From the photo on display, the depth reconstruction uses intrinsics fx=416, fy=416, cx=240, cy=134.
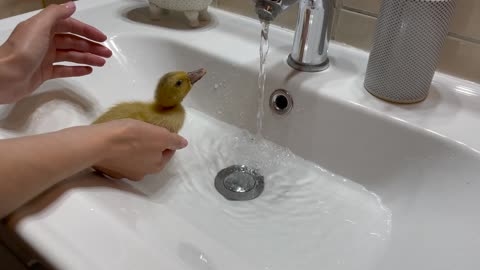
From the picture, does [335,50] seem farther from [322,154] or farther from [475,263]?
[475,263]

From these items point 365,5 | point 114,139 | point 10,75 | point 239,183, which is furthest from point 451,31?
point 10,75

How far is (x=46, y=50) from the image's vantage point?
0.54 m

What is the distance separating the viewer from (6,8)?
0.91 metres

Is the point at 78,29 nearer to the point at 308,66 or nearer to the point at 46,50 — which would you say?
the point at 46,50

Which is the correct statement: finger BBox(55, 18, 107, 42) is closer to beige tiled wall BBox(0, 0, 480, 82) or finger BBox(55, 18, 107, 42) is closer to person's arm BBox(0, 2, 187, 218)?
person's arm BBox(0, 2, 187, 218)

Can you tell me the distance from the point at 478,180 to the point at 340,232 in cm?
17

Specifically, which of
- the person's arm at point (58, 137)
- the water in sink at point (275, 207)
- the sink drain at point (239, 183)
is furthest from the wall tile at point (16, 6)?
the sink drain at point (239, 183)

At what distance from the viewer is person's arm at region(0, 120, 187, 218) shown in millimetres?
361

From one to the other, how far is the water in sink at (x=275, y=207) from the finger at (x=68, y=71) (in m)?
0.18

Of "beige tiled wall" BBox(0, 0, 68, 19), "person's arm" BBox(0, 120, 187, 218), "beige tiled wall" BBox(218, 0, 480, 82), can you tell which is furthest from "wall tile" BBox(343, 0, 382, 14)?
"beige tiled wall" BBox(0, 0, 68, 19)

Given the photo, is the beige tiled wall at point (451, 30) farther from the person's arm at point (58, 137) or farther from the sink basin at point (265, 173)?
the person's arm at point (58, 137)

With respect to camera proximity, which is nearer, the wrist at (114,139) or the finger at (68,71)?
the wrist at (114,139)

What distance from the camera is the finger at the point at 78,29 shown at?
578mm

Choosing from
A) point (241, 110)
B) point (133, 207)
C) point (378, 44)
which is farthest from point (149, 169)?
point (378, 44)
